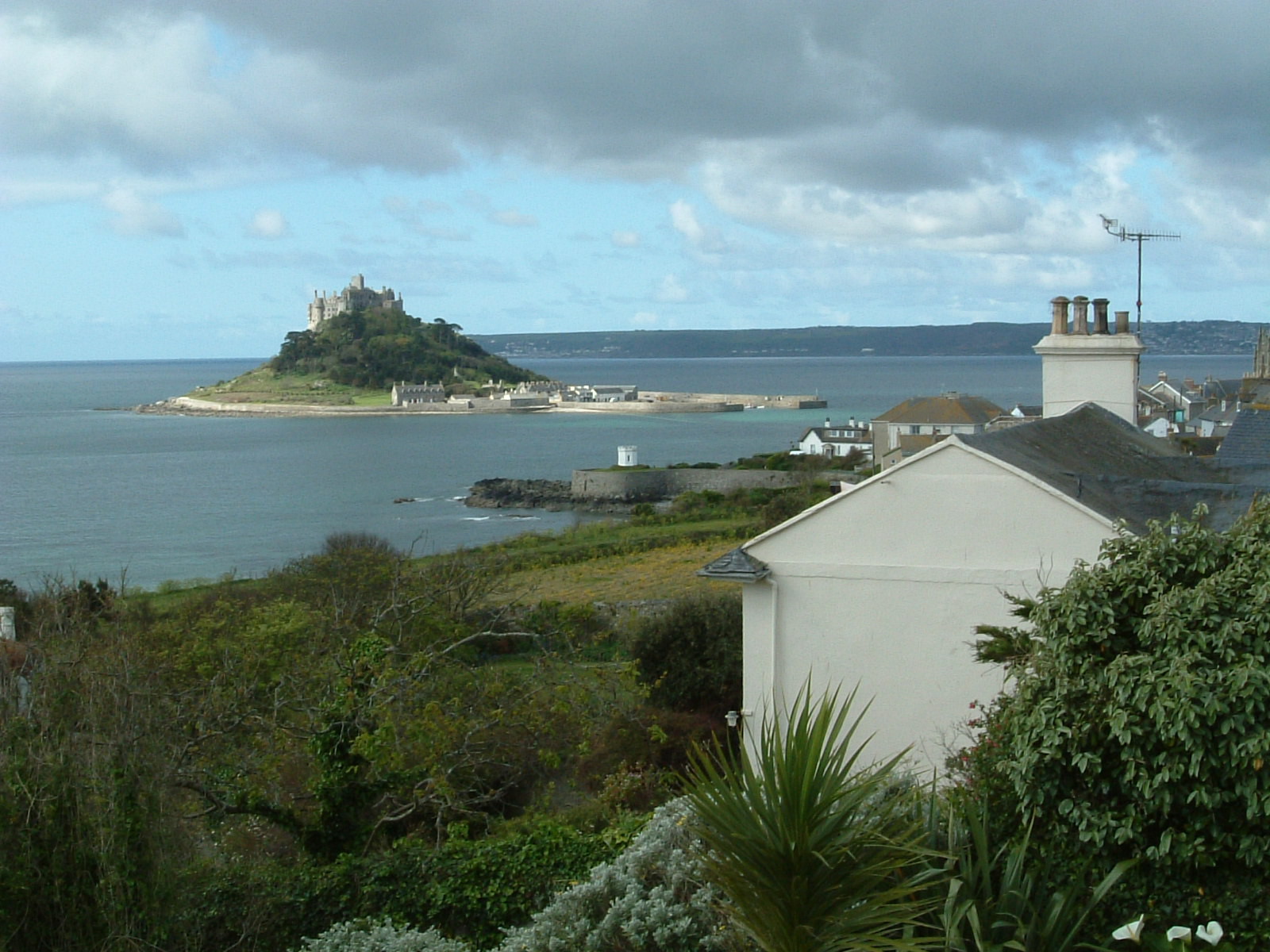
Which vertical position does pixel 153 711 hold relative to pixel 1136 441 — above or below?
below

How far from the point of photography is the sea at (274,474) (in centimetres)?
5884

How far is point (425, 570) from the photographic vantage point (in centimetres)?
2431

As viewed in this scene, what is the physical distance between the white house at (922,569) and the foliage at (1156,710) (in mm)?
3804

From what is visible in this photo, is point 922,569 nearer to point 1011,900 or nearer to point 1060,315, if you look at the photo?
point 1011,900

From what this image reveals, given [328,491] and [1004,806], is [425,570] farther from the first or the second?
[328,491]

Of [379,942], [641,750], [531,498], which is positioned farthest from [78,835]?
[531,498]

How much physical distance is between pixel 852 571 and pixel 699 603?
9.45 meters

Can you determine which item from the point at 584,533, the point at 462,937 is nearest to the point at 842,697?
the point at 462,937

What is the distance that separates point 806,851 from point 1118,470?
8738 mm

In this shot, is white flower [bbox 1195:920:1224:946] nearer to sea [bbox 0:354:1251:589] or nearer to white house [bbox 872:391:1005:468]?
sea [bbox 0:354:1251:589]

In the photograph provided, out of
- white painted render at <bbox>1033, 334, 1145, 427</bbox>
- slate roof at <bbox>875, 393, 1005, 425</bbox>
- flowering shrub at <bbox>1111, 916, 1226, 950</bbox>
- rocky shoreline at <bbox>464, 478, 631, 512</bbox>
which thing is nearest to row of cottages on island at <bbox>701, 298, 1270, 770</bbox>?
flowering shrub at <bbox>1111, 916, 1226, 950</bbox>

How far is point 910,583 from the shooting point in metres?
9.78

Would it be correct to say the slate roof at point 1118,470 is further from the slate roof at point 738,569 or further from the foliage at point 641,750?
the foliage at point 641,750

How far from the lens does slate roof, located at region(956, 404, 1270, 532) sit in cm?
978
